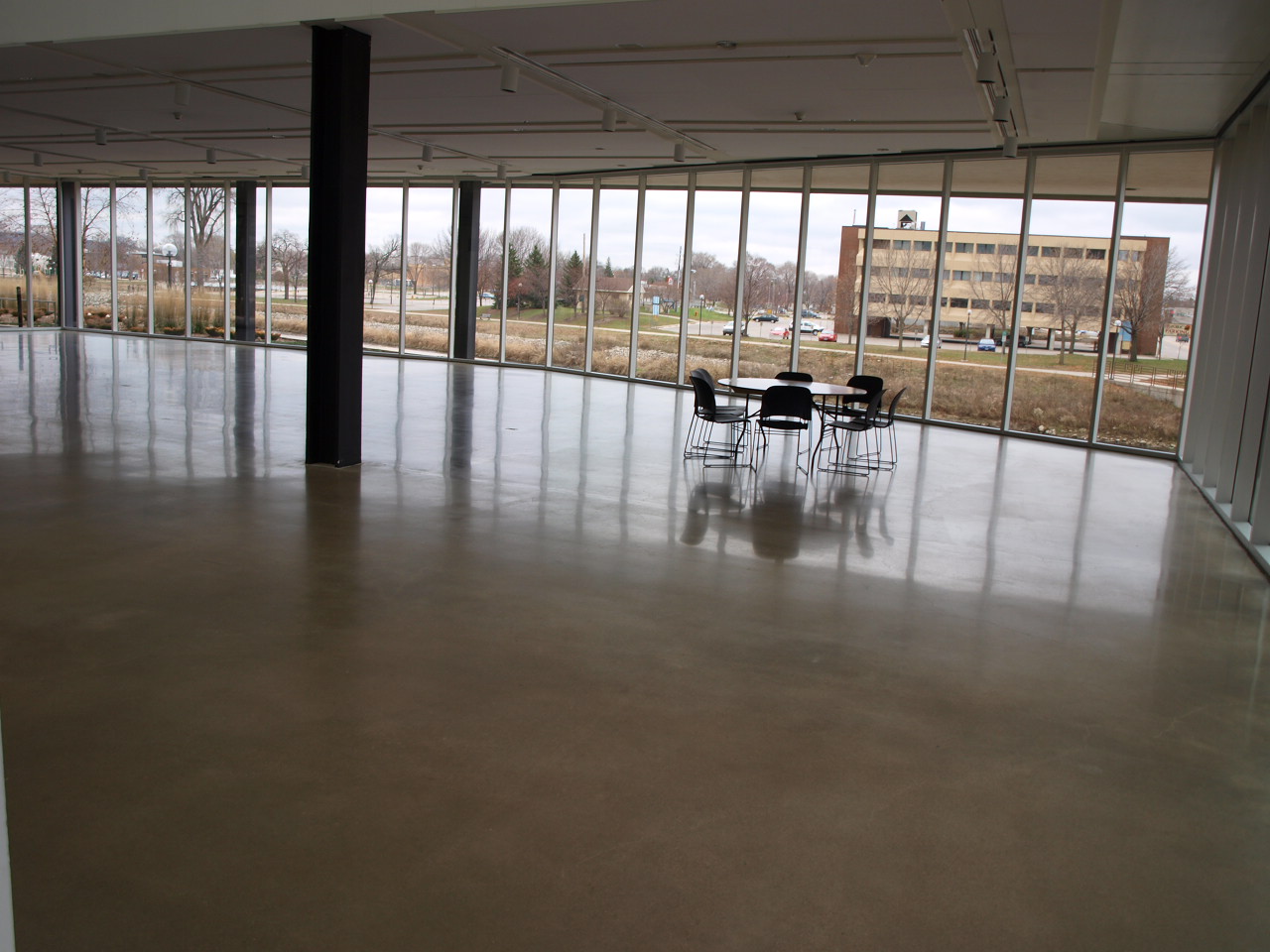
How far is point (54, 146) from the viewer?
1795 centimetres

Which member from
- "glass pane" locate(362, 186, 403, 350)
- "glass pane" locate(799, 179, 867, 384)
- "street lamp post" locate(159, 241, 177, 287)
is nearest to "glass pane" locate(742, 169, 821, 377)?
"glass pane" locate(799, 179, 867, 384)

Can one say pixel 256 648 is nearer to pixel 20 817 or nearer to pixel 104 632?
pixel 104 632

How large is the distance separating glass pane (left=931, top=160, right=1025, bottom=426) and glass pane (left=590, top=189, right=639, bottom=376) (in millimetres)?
6245

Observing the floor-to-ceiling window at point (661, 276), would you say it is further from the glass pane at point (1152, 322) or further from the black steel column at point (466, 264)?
the glass pane at point (1152, 322)

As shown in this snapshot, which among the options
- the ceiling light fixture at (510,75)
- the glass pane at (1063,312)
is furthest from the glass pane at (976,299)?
the ceiling light fixture at (510,75)

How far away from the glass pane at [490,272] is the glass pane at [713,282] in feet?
15.5

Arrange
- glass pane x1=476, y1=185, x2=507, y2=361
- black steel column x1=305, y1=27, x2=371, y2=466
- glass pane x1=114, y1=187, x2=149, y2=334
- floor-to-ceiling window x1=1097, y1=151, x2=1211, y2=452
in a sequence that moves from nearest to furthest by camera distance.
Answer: black steel column x1=305, y1=27, x2=371, y2=466 < floor-to-ceiling window x1=1097, y1=151, x2=1211, y2=452 < glass pane x1=476, y1=185, x2=507, y2=361 < glass pane x1=114, y1=187, x2=149, y2=334

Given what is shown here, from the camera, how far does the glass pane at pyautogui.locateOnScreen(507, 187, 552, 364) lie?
1961 cm

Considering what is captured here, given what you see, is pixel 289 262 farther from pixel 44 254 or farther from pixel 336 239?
pixel 336 239

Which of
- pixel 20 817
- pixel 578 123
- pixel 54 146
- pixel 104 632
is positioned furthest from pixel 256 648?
pixel 54 146

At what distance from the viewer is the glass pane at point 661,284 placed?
57.4ft

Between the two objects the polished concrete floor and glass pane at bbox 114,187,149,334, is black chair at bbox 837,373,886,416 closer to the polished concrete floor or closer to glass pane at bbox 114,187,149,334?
the polished concrete floor

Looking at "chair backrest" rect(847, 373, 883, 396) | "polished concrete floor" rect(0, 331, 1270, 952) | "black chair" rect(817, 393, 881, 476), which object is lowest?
"polished concrete floor" rect(0, 331, 1270, 952)

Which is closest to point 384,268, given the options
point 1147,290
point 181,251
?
point 181,251
